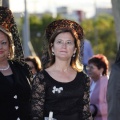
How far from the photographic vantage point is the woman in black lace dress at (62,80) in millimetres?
5828

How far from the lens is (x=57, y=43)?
5.96 meters

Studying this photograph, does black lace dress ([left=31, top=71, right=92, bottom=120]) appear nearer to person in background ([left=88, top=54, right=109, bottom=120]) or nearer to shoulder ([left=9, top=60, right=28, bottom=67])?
shoulder ([left=9, top=60, right=28, bottom=67])

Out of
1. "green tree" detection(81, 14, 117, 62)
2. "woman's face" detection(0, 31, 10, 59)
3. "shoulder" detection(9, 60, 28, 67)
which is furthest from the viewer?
"green tree" detection(81, 14, 117, 62)

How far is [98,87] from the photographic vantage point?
8.43 meters

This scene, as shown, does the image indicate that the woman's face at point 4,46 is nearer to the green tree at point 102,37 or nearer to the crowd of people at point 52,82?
the crowd of people at point 52,82

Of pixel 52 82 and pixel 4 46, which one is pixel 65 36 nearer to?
pixel 52 82

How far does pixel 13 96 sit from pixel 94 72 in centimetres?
317

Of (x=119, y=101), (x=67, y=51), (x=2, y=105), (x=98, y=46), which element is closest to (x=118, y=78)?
(x=119, y=101)

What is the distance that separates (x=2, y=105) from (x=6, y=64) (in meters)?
0.49

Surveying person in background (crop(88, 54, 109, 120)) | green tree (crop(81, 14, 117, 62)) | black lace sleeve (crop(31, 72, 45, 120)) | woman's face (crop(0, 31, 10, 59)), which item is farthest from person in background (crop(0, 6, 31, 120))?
green tree (crop(81, 14, 117, 62))

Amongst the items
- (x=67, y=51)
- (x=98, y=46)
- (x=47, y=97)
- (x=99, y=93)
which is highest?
(x=67, y=51)

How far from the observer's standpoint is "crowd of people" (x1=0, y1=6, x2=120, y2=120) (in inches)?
229

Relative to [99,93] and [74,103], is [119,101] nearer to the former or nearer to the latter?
[74,103]

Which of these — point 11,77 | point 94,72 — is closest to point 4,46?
point 11,77
